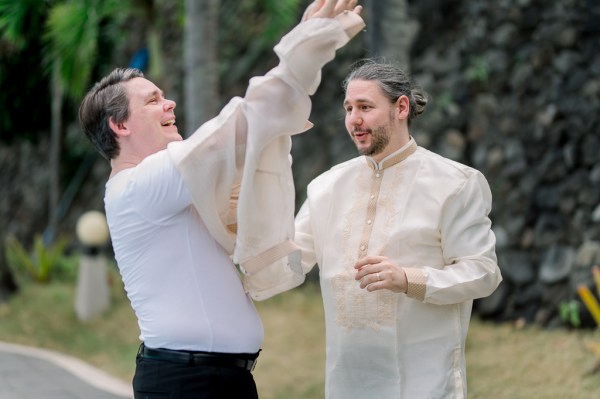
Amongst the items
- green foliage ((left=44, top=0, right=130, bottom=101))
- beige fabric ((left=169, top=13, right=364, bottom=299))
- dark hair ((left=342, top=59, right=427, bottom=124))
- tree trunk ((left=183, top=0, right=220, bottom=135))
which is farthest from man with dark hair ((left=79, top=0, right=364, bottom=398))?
green foliage ((left=44, top=0, right=130, bottom=101))

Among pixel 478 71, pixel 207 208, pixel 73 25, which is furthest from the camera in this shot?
pixel 73 25

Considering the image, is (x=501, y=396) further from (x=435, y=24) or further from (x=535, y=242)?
(x=435, y=24)

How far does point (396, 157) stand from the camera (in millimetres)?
3080

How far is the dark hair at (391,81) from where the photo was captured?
2977mm

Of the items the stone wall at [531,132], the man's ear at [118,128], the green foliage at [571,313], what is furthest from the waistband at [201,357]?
the stone wall at [531,132]

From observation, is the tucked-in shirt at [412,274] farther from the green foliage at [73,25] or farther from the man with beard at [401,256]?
the green foliage at [73,25]

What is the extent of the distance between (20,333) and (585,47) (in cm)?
645

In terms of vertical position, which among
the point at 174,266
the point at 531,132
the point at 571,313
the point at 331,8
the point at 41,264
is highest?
the point at 331,8

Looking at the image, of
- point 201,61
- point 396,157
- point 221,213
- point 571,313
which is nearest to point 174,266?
point 221,213

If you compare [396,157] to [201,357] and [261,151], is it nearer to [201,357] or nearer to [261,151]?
[261,151]

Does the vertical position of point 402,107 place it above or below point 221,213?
above

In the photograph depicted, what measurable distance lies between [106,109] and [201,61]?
18.0ft

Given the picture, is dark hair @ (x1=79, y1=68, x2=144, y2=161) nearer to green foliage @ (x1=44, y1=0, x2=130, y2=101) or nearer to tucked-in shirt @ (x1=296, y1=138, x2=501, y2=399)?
tucked-in shirt @ (x1=296, y1=138, x2=501, y2=399)

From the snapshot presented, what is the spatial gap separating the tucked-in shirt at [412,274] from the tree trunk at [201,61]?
5161 millimetres
